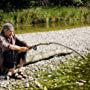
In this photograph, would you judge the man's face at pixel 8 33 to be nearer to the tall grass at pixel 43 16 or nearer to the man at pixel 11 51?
the man at pixel 11 51

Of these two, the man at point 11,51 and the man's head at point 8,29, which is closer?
the man's head at point 8,29

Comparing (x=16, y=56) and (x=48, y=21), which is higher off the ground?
(x=16, y=56)

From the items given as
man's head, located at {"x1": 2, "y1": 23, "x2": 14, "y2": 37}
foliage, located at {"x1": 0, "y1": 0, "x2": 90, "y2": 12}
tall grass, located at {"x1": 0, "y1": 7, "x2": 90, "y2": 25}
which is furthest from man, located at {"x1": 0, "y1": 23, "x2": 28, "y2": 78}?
foliage, located at {"x1": 0, "y1": 0, "x2": 90, "y2": 12}

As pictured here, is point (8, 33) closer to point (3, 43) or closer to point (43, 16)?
point (3, 43)

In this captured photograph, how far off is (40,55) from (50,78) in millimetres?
3583

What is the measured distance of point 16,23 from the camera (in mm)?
39438

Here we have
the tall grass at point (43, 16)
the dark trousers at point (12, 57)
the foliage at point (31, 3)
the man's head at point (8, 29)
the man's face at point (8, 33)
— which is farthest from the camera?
the foliage at point (31, 3)

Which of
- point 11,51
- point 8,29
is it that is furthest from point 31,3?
point 8,29

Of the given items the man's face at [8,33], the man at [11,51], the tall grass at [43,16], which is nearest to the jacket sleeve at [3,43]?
the man at [11,51]

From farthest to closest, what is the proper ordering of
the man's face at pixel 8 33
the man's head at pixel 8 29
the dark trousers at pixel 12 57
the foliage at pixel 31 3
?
the foliage at pixel 31 3 → the dark trousers at pixel 12 57 → the man's face at pixel 8 33 → the man's head at pixel 8 29

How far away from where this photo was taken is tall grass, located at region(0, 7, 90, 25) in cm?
3988

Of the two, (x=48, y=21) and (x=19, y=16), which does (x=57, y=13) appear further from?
(x=19, y=16)

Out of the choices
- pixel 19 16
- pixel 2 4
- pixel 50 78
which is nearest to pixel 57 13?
pixel 19 16

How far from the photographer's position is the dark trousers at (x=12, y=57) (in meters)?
12.8
